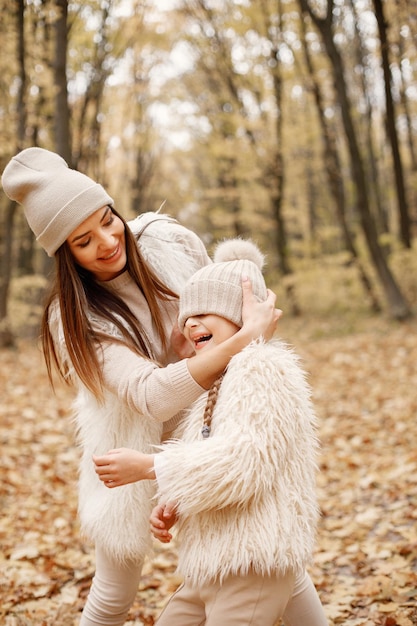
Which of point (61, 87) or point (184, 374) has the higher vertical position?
point (61, 87)

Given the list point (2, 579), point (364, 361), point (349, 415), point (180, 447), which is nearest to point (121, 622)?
point (180, 447)

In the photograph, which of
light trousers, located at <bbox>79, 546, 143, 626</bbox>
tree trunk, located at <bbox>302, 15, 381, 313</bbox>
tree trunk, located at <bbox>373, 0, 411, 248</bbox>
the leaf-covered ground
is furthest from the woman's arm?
tree trunk, located at <bbox>302, 15, 381, 313</bbox>

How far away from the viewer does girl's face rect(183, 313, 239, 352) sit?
1.96 m

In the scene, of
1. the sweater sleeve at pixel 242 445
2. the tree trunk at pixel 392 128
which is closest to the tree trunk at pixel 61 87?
the tree trunk at pixel 392 128

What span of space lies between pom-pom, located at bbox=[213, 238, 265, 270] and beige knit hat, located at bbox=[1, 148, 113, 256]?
1.53 ft

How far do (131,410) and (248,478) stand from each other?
0.68 m

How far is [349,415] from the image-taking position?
22.1ft

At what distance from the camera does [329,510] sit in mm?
4426

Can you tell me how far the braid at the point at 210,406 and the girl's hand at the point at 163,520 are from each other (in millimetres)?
241

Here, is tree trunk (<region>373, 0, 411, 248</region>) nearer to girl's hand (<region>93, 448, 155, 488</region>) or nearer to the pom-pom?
the pom-pom

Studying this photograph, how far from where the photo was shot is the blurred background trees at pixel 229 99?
1022 cm

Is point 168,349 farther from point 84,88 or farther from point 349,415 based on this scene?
point 84,88

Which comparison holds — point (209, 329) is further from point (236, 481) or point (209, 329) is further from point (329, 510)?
point (329, 510)

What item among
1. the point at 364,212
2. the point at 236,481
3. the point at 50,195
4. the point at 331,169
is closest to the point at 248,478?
the point at 236,481
